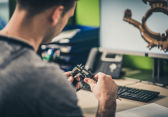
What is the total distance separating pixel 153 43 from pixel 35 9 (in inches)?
29.5

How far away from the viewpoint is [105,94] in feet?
2.14

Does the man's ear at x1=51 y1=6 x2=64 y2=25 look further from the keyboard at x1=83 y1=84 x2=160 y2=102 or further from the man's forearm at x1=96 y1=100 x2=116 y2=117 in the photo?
the keyboard at x1=83 y1=84 x2=160 y2=102

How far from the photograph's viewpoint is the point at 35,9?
48 centimetres

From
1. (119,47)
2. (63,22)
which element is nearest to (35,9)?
(63,22)

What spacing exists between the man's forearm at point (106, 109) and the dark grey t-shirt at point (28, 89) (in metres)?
0.20

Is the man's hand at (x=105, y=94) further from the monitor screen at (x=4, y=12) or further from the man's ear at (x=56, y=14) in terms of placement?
the monitor screen at (x=4, y=12)

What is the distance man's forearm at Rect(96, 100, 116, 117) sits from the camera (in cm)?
60

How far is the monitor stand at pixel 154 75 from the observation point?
103cm

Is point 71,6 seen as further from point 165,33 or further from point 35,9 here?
point 165,33

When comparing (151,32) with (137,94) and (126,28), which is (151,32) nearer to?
(126,28)

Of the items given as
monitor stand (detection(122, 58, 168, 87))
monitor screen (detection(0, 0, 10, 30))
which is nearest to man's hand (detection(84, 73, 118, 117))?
monitor stand (detection(122, 58, 168, 87))

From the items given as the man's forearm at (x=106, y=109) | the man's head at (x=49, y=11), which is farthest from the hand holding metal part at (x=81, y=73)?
the man's head at (x=49, y=11)

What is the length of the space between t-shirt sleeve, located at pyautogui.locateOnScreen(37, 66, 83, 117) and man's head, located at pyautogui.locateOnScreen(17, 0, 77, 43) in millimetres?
137

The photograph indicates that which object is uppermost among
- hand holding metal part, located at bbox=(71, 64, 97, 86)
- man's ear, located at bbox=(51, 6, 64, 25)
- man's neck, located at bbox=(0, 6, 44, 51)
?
man's ear, located at bbox=(51, 6, 64, 25)
